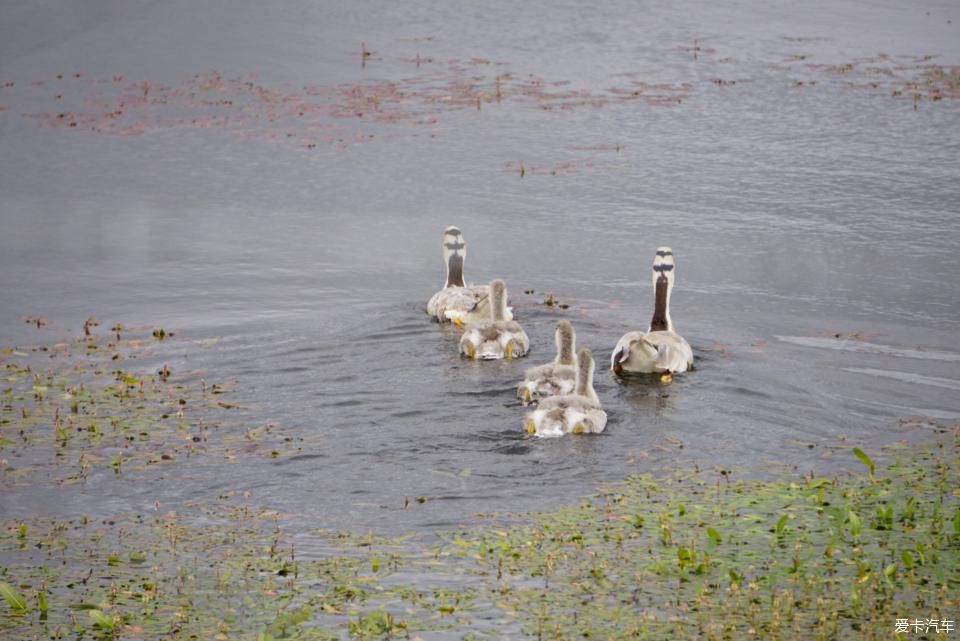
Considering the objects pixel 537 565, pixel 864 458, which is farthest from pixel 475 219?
pixel 537 565

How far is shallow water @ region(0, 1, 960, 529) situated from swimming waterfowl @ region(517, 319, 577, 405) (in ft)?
1.73

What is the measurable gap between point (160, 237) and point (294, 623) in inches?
645

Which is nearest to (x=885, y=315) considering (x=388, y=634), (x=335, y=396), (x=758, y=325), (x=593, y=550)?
(x=758, y=325)

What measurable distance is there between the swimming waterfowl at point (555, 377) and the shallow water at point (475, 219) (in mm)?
528

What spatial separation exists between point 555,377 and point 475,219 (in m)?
10.1

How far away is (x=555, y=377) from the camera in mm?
17391

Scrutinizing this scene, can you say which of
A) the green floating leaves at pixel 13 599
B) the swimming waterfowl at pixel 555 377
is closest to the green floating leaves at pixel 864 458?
the swimming waterfowl at pixel 555 377

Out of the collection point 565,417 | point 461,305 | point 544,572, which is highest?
point 461,305

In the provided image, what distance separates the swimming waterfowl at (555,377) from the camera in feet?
56.9

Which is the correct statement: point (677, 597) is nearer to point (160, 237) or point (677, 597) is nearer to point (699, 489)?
point (699, 489)

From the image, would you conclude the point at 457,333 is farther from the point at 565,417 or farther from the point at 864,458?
the point at 864,458

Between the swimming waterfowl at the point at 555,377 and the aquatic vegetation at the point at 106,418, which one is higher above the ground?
the swimming waterfowl at the point at 555,377

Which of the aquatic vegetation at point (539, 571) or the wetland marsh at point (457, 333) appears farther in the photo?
the wetland marsh at point (457, 333)

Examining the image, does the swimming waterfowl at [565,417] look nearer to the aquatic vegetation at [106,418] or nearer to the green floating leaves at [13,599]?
the aquatic vegetation at [106,418]
